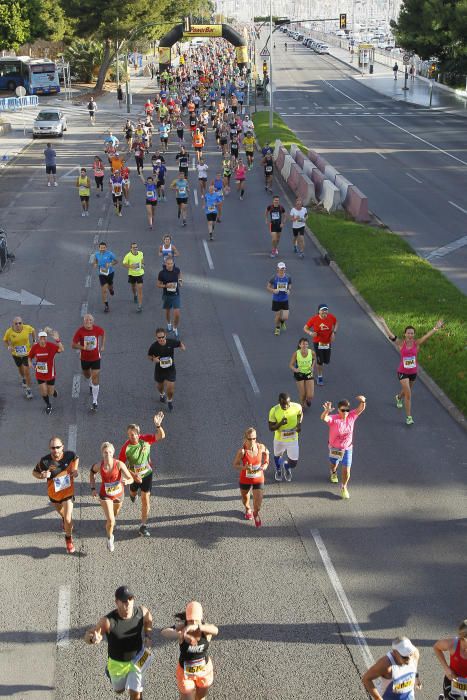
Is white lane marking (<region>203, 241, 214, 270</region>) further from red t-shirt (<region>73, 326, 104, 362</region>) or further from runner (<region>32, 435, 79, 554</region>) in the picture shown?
runner (<region>32, 435, 79, 554</region>)

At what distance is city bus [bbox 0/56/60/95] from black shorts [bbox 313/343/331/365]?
60.2m

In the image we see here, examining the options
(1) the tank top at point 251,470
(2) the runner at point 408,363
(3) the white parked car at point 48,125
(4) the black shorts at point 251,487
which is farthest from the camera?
(3) the white parked car at point 48,125

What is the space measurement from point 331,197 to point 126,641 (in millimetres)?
25079

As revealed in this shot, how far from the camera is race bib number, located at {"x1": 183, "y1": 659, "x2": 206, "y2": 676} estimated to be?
7696 mm

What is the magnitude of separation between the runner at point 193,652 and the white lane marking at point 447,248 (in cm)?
1926

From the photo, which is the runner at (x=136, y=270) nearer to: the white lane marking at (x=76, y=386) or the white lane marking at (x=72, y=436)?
the white lane marking at (x=76, y=386)

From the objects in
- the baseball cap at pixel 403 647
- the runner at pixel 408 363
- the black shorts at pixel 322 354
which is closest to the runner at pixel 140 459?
the baseball cap at pixel 403 647

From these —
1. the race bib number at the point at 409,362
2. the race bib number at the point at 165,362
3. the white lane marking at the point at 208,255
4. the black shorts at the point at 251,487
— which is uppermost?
the race bib number at the point at 409,362

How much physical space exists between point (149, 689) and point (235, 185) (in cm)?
2953

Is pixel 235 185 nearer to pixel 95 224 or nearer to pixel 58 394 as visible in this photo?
pixel 95 224

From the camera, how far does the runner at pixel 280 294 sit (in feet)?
58.3

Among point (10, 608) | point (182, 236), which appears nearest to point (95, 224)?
point (182, 236)

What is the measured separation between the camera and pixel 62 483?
34.8 feet

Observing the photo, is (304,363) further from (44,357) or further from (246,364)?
(44,357)
